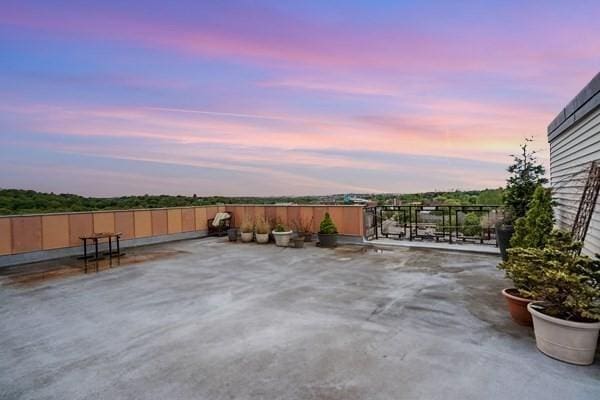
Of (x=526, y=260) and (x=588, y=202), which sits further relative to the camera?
(x=588, y=202)

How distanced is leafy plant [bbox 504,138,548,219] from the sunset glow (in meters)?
0.20

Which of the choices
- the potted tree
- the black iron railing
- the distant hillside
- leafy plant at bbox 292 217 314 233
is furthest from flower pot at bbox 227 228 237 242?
the potted tree

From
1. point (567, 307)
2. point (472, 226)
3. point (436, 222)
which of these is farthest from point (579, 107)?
point (436, 222)

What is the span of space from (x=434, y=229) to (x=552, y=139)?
3674 mm

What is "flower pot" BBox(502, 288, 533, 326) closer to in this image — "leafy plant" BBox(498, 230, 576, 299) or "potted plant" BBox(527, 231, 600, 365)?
"leafy plant" BBox(498, 230, 576, 299)

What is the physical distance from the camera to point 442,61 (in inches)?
282

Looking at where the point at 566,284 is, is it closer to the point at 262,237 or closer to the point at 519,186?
the point at 519,186

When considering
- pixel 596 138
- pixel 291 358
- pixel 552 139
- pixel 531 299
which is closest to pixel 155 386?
pixel 291 358

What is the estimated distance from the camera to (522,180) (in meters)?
6.20

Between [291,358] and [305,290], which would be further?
[305,290]

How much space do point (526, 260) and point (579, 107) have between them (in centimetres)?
278

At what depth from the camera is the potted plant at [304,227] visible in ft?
29.6

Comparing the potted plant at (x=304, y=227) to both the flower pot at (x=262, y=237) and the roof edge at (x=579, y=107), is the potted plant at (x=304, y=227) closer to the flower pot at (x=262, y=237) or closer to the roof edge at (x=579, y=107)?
the flower pot at (x=262, y=237)

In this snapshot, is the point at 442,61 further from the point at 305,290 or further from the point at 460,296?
the point at 305,290
